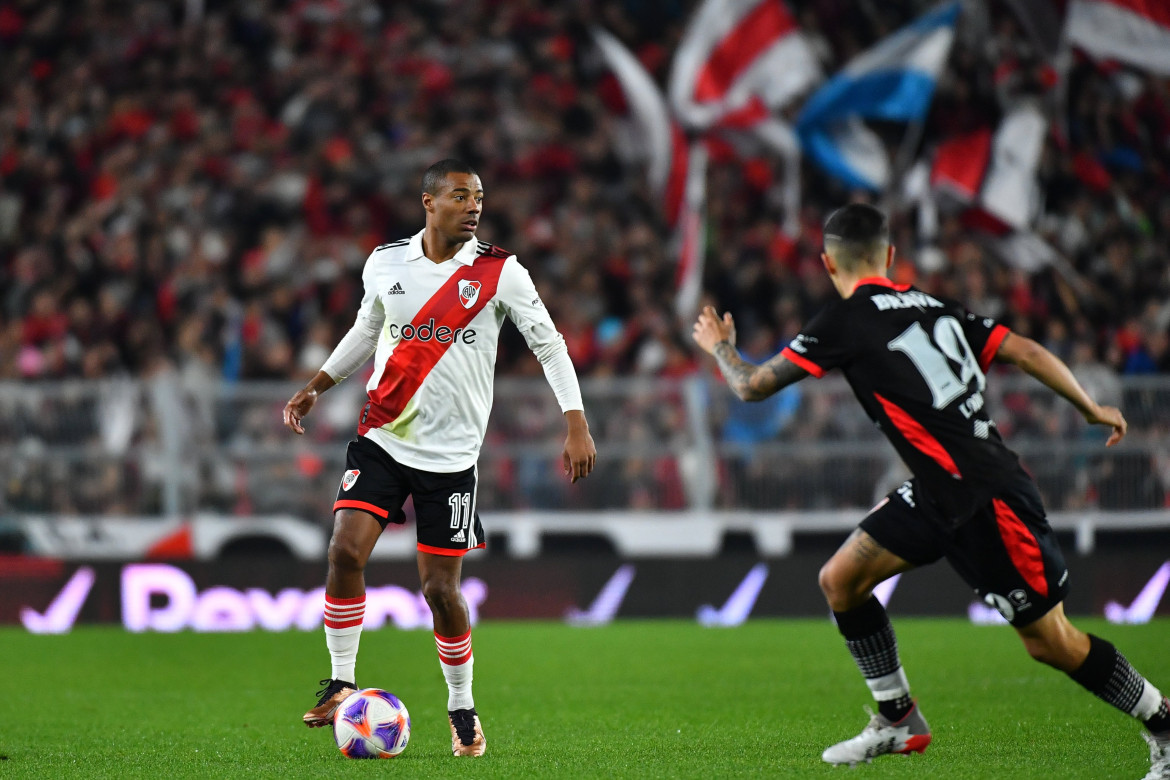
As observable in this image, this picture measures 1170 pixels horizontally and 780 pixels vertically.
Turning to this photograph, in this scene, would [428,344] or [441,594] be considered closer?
[441,594]

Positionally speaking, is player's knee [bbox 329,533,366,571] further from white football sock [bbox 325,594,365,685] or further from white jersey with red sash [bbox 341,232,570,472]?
white jersey with red sash [bbox 341,232,570,472]

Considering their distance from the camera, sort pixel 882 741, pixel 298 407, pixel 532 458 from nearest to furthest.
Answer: pixel 882 741 < pixel 298 407 < pixel 532 458

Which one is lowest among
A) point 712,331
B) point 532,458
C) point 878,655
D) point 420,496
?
point 532,458

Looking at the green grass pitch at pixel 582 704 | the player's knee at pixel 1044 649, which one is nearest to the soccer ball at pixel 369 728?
the green grass pitch at pixel 582 704

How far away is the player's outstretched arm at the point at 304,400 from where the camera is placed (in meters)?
6.50

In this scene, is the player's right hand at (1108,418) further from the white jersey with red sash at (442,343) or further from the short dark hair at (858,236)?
the white jersey with red sash at (442,343)

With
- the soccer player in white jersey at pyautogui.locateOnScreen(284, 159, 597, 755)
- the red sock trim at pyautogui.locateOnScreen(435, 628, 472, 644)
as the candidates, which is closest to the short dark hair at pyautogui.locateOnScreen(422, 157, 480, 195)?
the soccer player in white jersey at pyautogui.locateOnScreen(284, 159, 597, 755)

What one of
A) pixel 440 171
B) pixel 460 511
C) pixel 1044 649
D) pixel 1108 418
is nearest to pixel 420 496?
pixel 460 511

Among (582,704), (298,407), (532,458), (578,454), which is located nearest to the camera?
(578,454)

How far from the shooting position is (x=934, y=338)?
5246 millimetres

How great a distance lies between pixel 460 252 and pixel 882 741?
265cm

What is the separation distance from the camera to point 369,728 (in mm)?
5867

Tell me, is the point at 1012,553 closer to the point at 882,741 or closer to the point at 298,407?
the point at 882,741

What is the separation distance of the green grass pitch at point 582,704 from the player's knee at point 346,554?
77cm
